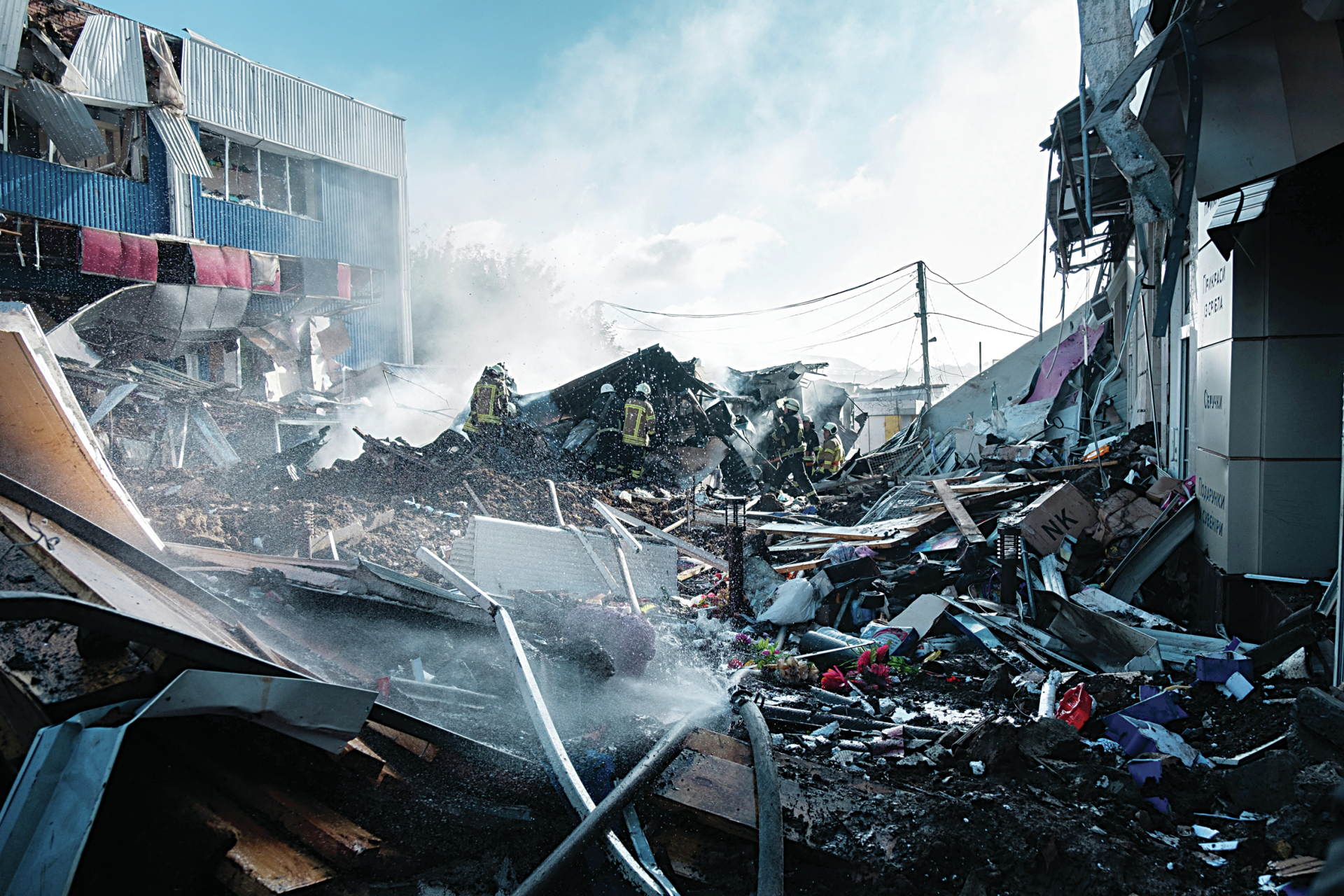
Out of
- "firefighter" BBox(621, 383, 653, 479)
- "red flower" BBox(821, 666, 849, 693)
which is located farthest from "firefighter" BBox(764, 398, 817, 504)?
"red flower" BBox(821, 666, 849, 693)

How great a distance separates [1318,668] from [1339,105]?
298cm

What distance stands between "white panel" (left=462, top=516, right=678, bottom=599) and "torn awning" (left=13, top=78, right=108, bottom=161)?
53.2 ft

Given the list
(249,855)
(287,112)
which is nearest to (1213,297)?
(249,855)

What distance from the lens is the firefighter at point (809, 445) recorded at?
15.2 m

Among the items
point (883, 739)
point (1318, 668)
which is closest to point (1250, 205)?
point (1318, 668)

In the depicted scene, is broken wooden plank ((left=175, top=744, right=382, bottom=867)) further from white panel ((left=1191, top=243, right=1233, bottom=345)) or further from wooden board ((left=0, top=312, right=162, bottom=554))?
white panel ((left=1191, top=243, right=1233, bottom=345))

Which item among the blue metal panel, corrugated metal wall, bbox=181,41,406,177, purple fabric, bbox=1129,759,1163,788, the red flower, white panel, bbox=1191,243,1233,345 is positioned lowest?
the red flower

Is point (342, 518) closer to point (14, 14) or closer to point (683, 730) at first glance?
point (683, 730)

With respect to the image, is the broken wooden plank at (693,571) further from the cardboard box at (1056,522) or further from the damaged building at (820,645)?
the cardboard box at (1056,522)

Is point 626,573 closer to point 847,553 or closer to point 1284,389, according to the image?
point 847,553

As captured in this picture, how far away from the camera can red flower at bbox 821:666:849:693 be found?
14.3 ft

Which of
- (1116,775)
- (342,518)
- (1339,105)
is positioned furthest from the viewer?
(342,518)

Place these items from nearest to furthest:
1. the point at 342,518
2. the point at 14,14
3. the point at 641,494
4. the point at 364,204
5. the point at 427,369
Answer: the point at 342,518 → the point at 641,494 → the point at 14,14 → the point at 364,204 → the point at 427,369

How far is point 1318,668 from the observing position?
347 cm
